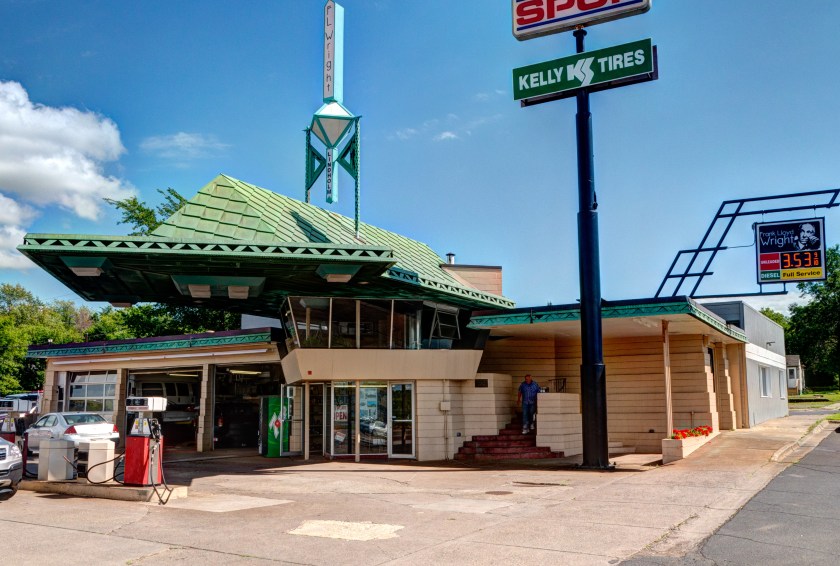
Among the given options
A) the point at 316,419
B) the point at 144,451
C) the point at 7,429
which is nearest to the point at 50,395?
the point at 316,419

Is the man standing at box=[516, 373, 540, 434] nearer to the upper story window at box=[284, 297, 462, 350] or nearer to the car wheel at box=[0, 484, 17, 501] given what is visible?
the upper story window at box=[284, 297, 462, 350]

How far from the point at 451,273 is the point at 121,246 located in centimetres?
1293

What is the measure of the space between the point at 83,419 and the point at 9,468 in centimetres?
790

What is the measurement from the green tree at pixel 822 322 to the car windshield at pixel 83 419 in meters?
63.9

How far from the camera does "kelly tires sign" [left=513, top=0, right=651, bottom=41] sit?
62.1ft

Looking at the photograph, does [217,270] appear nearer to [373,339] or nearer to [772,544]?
[373,339]

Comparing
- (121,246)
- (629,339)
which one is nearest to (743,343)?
(629,339)

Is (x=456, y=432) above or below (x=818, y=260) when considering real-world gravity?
below

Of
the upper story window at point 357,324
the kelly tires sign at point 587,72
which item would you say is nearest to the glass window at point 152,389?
the upper story window at point 357,324

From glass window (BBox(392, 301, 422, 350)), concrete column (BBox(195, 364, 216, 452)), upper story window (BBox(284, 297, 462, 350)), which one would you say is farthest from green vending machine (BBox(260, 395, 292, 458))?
glass window (BBox(392, 301, 422, 350))

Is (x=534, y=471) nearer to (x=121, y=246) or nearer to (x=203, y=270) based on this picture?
(x=203, y=270)

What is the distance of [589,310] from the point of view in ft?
60.0

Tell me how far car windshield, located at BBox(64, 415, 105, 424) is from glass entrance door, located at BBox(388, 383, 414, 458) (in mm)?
8561

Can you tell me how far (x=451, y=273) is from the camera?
85.7ft
